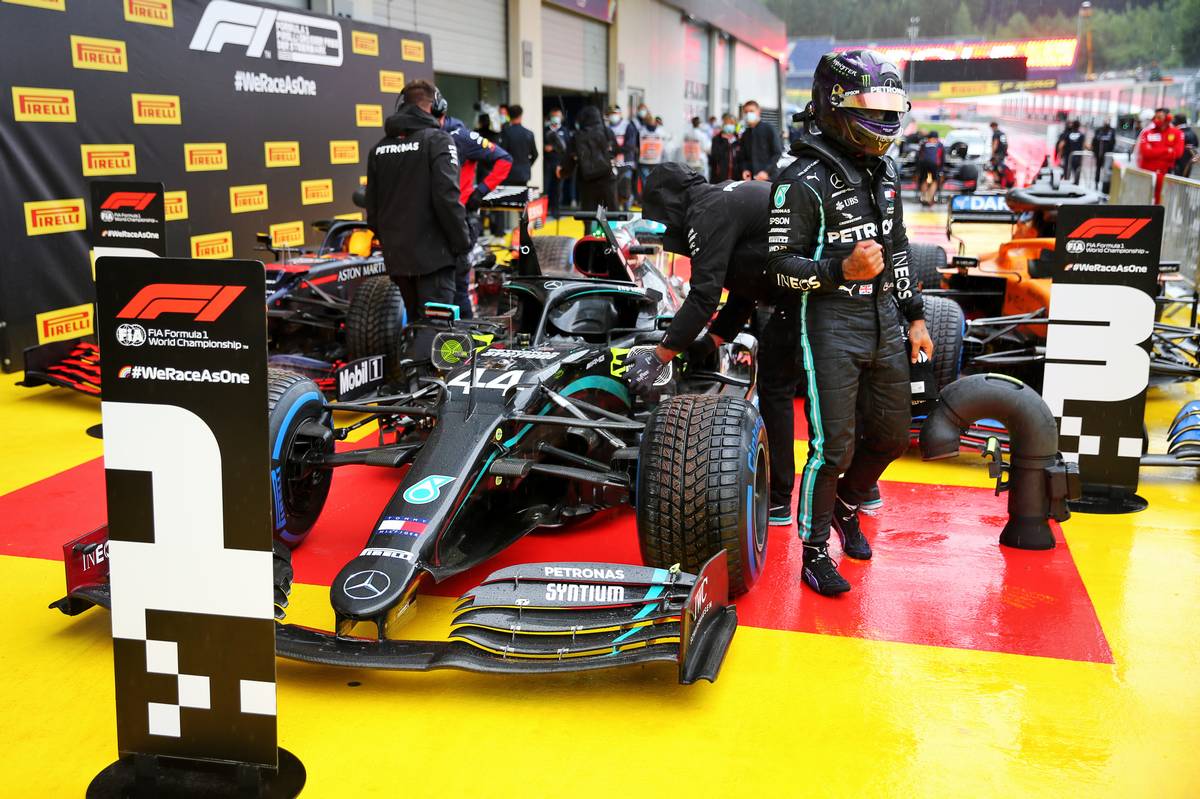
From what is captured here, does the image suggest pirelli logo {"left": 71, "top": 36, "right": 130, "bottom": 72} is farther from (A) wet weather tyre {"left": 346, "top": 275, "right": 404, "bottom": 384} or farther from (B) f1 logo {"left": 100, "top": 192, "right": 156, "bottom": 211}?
(A) wet weather tyre {"left": 346, "top": 275, "right": 404, "bottom": 384}

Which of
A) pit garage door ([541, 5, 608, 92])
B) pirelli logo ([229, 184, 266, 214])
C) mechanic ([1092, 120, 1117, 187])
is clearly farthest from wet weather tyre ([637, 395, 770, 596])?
mechanic ([1092, 120, 1117, 187])

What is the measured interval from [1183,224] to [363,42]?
958cm

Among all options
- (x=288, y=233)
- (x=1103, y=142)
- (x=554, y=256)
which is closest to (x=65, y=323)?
(x=288, y=233)

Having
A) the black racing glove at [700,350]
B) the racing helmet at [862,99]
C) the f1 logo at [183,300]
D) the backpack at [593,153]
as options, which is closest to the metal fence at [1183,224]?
the black racing glove at [700,350]

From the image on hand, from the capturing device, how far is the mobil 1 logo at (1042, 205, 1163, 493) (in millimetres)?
5270

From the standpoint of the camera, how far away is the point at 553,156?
19797mm

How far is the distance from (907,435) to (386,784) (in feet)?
8.08

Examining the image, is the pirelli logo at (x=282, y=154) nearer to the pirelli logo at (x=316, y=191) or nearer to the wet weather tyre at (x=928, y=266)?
the pirelli logo at (x=316, y=191)

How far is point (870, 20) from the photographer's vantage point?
66438 millimetres

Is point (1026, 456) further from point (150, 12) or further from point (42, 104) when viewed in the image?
point (150, 12)

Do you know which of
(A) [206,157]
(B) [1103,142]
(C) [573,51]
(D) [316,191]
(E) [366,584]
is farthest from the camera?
(B) [1103,142]

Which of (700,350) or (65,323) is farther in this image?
(65,323)

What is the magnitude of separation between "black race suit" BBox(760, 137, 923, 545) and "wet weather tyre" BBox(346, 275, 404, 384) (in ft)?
11.7

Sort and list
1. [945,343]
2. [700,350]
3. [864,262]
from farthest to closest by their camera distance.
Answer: [945,343]
[700,350]
[864,262]
